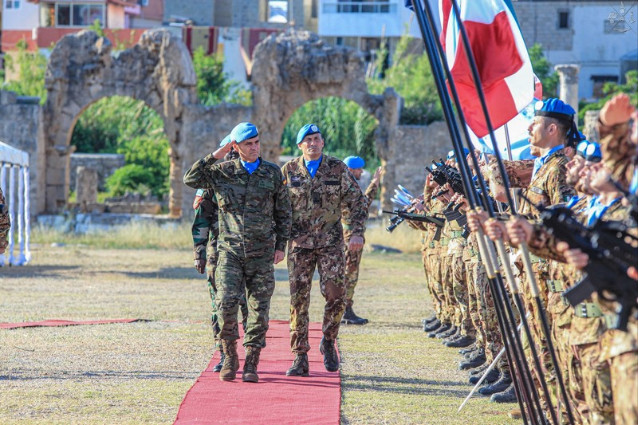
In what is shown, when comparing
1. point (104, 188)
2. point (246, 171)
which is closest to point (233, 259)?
point (246, 171)

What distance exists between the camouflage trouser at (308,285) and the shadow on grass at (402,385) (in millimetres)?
522

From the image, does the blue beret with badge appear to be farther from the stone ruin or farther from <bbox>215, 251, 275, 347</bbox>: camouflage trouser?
the stone ruin

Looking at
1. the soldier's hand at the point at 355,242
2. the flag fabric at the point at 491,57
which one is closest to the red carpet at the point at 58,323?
the soldier's hand at the point at 355,242

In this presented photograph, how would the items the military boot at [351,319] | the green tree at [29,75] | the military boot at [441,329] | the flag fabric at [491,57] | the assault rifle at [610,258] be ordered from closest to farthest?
1. the assault rifle at [610,258]
2. the flag fabric at [491,57]
3. the military boot at [441,329]
4. the military boot at [351,319]
5. the green tree at [29,75]

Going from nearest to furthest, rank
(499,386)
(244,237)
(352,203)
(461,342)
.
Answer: (499,386) → (244,237) → (352,203) → (461,342)

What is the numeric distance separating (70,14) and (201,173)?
51.1 m

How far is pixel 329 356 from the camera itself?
31.6 feet

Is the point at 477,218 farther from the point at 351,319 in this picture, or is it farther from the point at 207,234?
the point at 351,319

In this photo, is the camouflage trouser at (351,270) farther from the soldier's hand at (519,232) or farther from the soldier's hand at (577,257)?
the soldier's hand at (577,257)

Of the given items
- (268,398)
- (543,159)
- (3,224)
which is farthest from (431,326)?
(543,159)

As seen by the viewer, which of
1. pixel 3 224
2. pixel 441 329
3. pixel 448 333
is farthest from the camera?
pixel 441 329

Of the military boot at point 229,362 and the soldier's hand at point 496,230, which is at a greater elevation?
the soldier's hand at point 496,230

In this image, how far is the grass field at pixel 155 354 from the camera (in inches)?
307

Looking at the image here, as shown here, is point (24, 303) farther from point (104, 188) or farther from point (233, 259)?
point (104, 188)
